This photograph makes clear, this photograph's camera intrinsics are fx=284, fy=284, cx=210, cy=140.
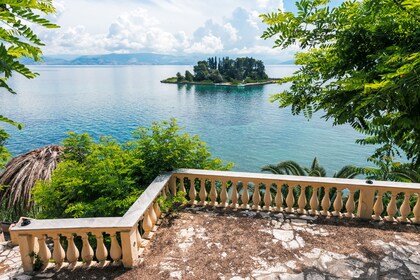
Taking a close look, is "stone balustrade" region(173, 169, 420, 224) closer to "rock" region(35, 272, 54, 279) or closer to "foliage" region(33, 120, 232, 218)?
"foliage" region(33, 120, 232, 218)

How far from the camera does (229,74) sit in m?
125

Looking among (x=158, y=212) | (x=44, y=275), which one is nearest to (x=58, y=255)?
(x=44, y=275)

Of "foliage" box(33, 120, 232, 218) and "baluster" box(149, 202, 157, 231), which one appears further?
"foliage" box(33, 120, 232, 218)

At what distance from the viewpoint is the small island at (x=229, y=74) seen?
390 feet

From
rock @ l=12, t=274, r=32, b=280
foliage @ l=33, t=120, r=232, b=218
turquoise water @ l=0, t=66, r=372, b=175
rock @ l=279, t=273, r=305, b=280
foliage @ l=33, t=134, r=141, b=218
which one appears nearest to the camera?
rock @ l=279, t=273, r=305, b=280

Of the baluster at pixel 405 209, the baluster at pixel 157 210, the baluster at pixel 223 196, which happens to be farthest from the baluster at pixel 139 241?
the baluster at pixel 405 209

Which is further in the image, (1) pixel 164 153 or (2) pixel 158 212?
(1) pixel 164 153

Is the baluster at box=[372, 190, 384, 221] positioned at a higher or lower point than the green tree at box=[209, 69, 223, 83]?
lower

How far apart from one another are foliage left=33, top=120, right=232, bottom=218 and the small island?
109924 mm

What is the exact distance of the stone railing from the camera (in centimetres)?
490

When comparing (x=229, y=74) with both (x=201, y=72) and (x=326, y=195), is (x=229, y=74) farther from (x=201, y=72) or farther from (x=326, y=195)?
(x=326, y=195)

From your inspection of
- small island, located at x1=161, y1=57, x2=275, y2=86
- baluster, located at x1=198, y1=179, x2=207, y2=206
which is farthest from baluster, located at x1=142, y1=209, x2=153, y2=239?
small island, located at x1=161, y1=57, x2=275, y2=86

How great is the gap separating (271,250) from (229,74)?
12358cm

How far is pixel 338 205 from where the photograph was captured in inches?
264
